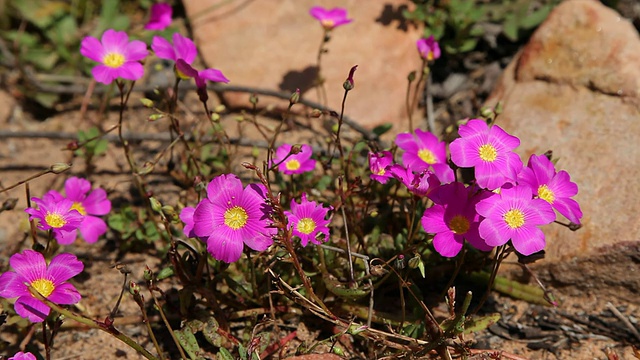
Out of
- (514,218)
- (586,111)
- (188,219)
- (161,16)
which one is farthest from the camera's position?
(161,16)

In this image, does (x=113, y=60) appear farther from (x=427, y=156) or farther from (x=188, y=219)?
(x=427, y=156)

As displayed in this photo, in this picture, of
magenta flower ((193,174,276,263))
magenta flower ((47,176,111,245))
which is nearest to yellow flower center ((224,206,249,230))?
magenta flower ((193,174,276,263))

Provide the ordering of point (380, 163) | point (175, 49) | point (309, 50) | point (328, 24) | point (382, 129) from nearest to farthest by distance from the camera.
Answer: point (380, 163) → point (175, 49) → point (382, 129) → point (328, 24) → point (309, 50)

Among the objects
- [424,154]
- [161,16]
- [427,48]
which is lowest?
[424,154]

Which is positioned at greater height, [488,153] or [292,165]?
[292,165]

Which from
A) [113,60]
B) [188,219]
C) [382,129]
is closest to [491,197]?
[188,219]

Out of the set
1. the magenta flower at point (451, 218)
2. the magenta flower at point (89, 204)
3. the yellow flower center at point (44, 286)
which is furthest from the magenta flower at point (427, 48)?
the yellow flower center at point (44, 286)

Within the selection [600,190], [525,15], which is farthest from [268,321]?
[525,15]

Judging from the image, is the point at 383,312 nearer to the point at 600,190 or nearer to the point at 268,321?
the point at 268,321

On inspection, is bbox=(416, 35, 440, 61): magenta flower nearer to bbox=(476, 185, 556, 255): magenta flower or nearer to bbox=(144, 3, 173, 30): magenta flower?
bbox=(476, 185, 556, 255): magenta flower
